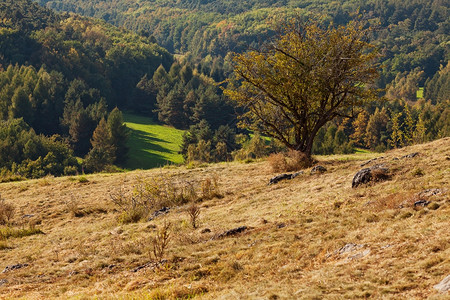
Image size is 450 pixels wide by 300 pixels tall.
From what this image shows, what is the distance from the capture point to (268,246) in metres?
11.6

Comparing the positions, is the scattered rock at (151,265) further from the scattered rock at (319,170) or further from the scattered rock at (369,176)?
the scattered rock at (319,170)

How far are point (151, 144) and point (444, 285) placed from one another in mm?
113299

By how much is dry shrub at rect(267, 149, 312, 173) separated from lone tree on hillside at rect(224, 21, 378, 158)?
1.20 metres

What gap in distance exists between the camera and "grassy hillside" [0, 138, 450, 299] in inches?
335

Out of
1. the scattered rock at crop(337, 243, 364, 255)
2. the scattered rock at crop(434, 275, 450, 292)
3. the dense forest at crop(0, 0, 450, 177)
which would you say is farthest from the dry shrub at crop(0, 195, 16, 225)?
the dense forest at crop(0, 0, 450, 177)

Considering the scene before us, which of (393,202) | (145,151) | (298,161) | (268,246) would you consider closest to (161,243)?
(268,246)

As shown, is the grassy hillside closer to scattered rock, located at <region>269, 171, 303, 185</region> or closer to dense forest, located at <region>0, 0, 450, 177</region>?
scattered rock, located at <region>269, 171, 303, 185</region>

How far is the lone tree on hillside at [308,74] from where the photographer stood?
79.5ft

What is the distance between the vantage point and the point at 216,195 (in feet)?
67.6

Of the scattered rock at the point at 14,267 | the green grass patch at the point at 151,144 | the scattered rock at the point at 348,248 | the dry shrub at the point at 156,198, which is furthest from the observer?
the green grass patch at the point at 151,144

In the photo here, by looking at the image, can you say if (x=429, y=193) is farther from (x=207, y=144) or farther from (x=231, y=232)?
(x=207, y=144)

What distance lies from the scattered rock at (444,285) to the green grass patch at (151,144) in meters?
89.8

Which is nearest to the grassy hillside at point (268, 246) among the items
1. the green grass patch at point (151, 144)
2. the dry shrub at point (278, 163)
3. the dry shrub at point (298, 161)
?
the dry shrub at point (298, 161)

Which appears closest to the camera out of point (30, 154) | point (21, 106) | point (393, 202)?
point (393, 202)
